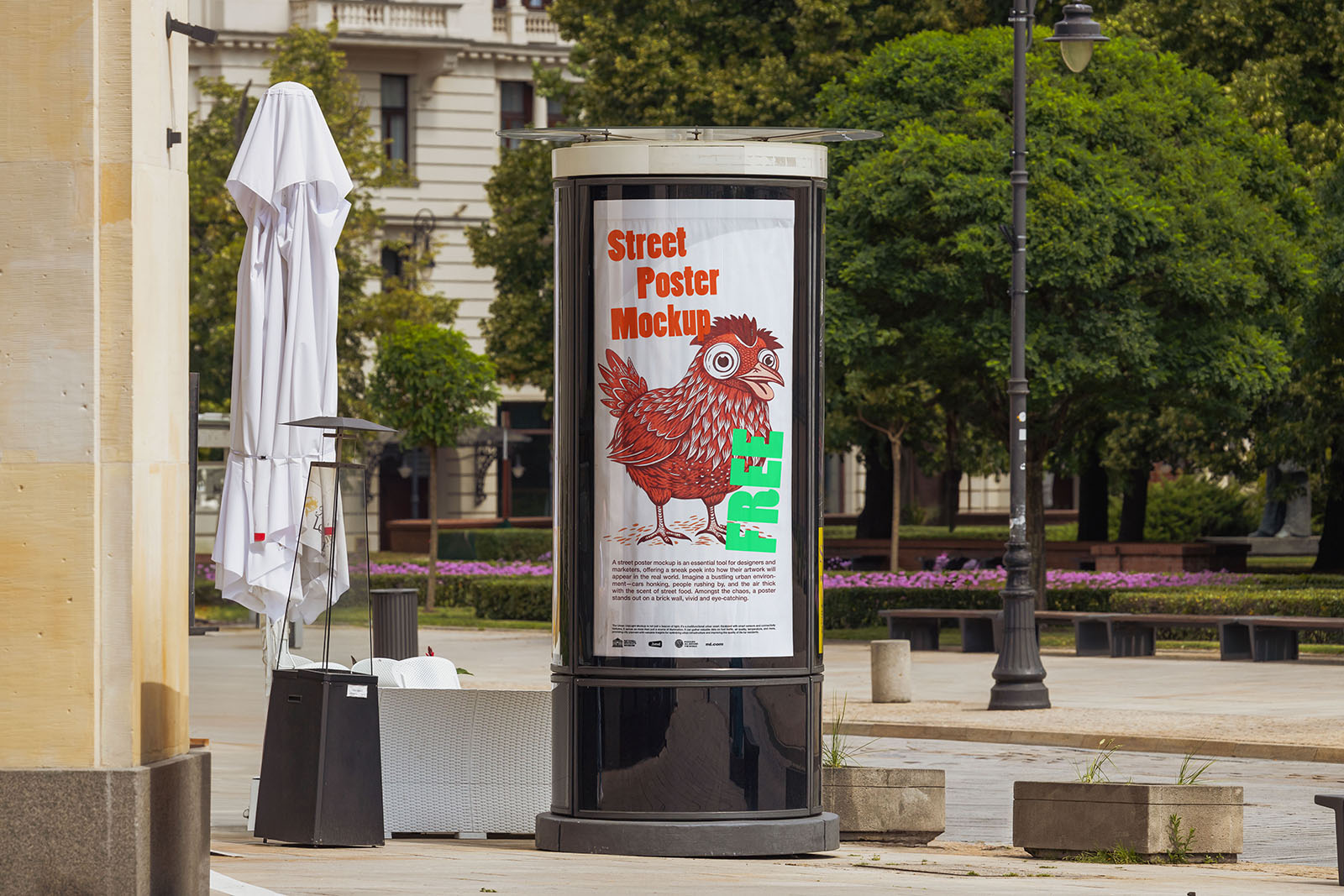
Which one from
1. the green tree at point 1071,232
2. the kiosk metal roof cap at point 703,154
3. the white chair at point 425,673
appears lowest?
the white chair at point 425,673

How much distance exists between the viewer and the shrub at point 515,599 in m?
34.8

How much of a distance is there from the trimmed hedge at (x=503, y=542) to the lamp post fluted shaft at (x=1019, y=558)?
27.8 metres

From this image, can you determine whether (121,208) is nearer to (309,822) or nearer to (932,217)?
(309,822)

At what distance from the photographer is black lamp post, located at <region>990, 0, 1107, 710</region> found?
20.0 m

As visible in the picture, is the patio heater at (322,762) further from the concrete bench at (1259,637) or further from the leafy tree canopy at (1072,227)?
the leafy tree canopy at (1072,227)

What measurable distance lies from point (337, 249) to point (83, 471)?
1284 inches

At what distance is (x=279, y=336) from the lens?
12.5 metres

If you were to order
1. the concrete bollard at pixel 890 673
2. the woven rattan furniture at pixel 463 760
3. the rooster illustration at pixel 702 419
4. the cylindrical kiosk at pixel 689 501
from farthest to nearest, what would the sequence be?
1. the concrete bollard at pixel 890 673
2. the woven rattan furniture at pixel 463 760
3. the rooster illustration at pixel 702 419
4. the cylindrical kiosk at pixel 689 501

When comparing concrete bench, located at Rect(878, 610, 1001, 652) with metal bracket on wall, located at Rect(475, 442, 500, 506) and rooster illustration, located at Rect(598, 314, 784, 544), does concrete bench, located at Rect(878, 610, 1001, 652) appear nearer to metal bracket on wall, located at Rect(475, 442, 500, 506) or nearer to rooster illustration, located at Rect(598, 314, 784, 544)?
rooster illustration, located at Rect(598, 314, 784, 544)

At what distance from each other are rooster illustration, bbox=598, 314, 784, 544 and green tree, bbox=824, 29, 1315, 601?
17.9 metres

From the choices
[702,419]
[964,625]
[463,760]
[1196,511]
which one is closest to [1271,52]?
[964,625]

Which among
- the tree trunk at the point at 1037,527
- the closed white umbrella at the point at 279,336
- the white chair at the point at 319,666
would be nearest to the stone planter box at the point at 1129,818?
the white chair at the point at 319,666

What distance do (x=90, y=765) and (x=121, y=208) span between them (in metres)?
2.04

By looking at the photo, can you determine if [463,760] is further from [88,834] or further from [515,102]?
[515,102]
